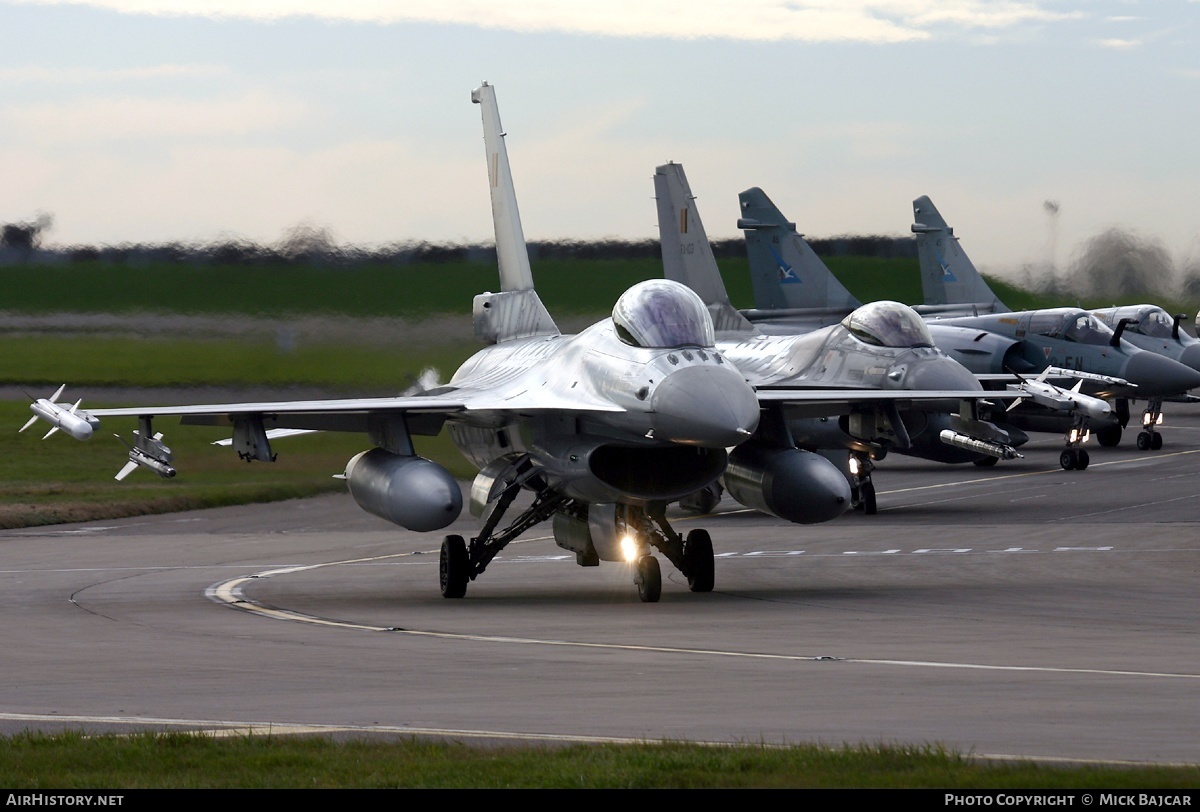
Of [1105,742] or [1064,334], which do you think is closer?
[1105,742]

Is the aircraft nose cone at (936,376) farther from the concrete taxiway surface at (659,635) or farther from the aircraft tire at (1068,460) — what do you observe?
the aircraft tire at (1068,460)

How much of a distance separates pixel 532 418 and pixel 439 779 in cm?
1127

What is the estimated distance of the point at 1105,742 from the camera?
29.3 feet

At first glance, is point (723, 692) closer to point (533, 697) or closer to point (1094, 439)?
point (533, 697)

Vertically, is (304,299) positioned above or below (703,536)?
above

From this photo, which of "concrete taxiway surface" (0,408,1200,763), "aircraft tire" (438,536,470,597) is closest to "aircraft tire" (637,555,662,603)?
"concrete taxiway surface" (0,408,1200,763)

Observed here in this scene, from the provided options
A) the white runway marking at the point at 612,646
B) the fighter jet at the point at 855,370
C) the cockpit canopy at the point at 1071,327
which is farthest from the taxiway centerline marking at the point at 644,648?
the cockpit canopy at the point at 1071,327

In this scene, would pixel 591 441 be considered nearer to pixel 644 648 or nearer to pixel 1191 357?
pixel 644 648

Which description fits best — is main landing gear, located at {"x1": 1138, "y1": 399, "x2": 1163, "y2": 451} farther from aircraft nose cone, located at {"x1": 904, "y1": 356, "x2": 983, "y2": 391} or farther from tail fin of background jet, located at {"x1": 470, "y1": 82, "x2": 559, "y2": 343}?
tail fin of background jet, located at {"x1": 470, "y1": 82, "x2": 559, "y2": 343}

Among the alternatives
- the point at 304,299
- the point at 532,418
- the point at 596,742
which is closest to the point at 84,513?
the point at 304,299

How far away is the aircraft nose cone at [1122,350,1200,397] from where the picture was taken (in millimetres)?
42625

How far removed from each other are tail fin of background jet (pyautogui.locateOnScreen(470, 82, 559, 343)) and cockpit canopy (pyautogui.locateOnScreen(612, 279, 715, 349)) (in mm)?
5911

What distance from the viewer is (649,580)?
60.0ft

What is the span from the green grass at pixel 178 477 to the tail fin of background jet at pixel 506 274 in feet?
28.4
